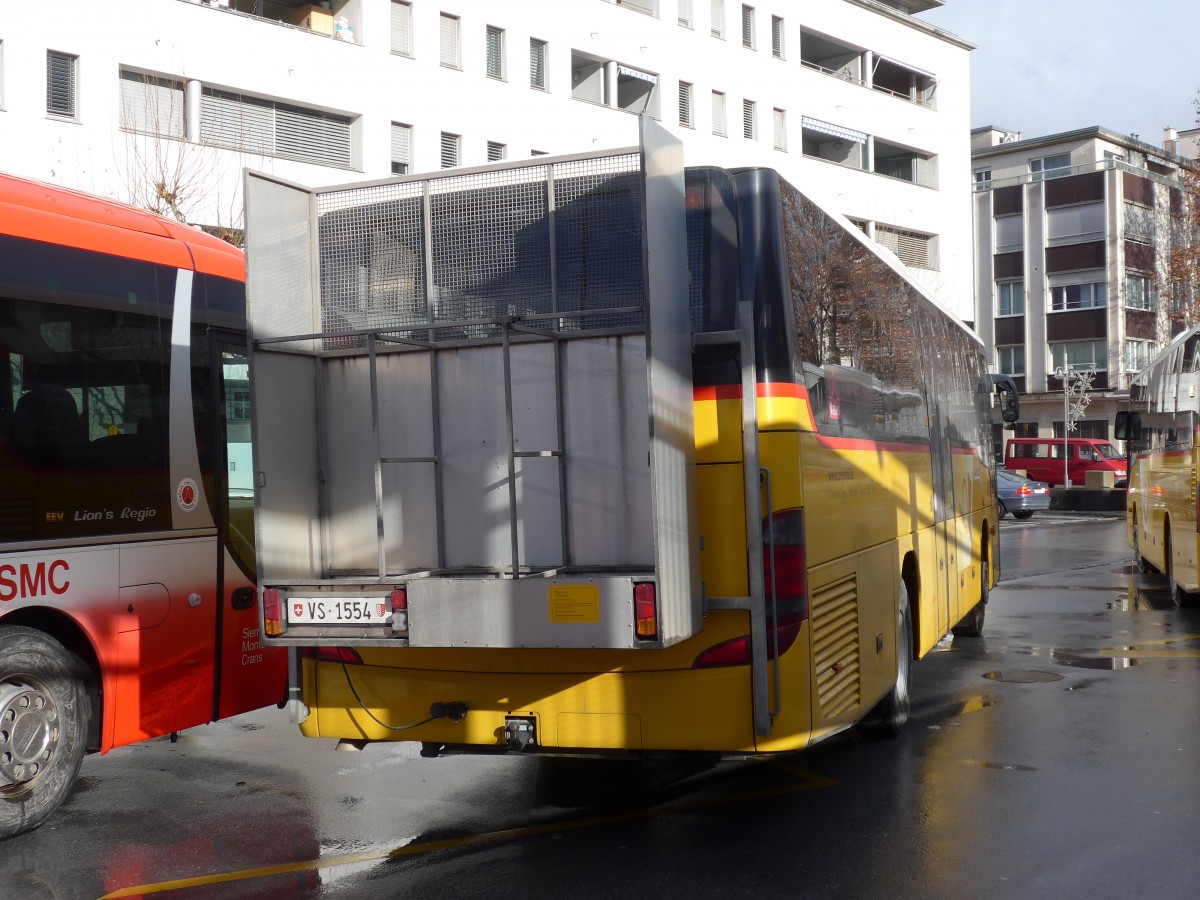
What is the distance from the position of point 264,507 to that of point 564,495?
4.59 feet

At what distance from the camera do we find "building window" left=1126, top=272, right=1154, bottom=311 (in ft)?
207

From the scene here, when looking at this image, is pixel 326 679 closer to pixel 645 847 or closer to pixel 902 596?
pixel 645 847

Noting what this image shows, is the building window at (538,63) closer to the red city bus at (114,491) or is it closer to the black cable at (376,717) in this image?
the red city bus at (114,491)

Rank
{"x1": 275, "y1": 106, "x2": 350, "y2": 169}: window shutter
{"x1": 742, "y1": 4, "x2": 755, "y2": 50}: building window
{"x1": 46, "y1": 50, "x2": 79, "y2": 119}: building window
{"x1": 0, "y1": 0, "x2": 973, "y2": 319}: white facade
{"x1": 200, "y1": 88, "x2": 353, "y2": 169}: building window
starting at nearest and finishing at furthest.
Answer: {"x1": 0, "y1": 0, "x2": 973, "y2": 319}: white facade
{"x1": 46, "y1": 50, "x2": 79, "y2": 119}: building window
{"x1": 200, "y1": 88, "x2": 353, "y2": 169}: building window
{"x1": 275, "y1": 106, "x2": 350, "y2": 169}: window shutter
{"x1": 742, "y1": 4, "x2": 755, "y2": 50}: building window

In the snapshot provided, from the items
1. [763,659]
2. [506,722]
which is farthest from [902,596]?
[506,722]

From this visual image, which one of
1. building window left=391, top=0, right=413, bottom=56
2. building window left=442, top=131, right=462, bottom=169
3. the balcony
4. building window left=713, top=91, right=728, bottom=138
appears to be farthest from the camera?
building window left=713, top=91, right=728, bottom=138

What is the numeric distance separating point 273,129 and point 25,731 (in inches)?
937

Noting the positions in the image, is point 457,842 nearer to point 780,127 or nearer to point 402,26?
point 402,26

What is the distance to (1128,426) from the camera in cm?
1767

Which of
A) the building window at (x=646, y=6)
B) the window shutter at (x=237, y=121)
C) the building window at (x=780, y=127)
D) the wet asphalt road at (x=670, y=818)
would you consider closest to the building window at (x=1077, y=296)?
the building window at (x=780, y=127)

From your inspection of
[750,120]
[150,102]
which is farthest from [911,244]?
[150,102]

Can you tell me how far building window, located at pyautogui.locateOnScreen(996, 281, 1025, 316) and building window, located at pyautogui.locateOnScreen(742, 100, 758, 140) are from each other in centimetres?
3016

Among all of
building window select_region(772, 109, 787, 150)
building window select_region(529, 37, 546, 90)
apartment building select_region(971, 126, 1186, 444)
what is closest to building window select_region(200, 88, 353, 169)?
building window select_region(529, 37, 546, 90)

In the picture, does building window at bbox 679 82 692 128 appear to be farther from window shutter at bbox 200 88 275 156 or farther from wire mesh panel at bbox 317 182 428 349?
wire mesh panel at bbox 317 182 428 349
